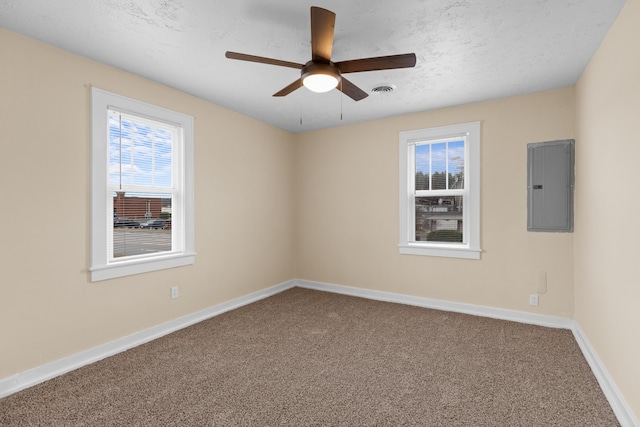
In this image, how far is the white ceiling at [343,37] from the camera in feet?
6.85

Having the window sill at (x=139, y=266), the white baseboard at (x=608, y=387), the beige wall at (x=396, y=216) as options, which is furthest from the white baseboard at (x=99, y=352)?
the white baseboard at (x=608, y=387)

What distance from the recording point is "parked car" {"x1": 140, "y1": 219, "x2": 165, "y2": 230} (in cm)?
334

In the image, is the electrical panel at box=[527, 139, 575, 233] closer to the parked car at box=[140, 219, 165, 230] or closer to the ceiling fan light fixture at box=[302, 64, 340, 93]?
the ceiling fan light fixture at box=[302, 64, 340, 93]

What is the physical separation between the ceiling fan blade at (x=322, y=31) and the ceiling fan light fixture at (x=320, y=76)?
53 mm

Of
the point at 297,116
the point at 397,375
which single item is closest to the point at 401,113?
the point at 297,116

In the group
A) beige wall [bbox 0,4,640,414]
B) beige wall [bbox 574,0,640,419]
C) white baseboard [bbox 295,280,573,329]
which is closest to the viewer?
beige wall [bbox 574,0,640,419]

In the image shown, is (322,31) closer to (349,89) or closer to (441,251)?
(349,89)

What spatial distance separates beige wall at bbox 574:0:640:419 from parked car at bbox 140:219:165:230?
3871 mm

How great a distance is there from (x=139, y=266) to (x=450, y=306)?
359cm

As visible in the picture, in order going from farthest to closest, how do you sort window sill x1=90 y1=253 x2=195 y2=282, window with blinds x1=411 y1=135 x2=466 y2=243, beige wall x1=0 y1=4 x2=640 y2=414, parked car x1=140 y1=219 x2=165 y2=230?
window with blinds x1=411 y1=135 x2=466 y2=243 → parked car x1=140 y1=219 x2=165 y2=230 → window sill x1=90 y1=253 x2=195 y2=282 → beige wall x1=0 y1=4 x2=640 y2=414

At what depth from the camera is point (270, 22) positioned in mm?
2256

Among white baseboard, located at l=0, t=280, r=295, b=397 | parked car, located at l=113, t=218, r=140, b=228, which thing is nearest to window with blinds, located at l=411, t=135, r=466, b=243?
white baseboard, located at l=0, t=280, r=295, b=397

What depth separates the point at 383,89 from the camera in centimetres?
346

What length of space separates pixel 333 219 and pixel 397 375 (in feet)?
9.17
